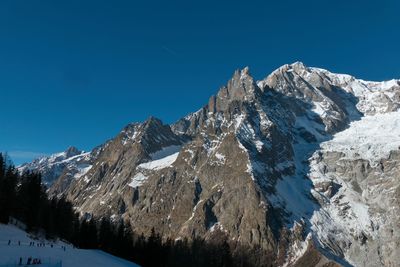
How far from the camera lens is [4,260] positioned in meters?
46.5

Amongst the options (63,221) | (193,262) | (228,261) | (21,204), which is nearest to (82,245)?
(63,221)

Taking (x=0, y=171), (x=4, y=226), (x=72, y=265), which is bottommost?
(x=72, y=265)

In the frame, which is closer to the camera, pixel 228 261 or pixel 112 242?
pixel 112 242

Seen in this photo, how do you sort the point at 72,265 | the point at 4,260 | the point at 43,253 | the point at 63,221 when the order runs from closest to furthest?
the point at 4,260 < the point at 72,265 < the point at 43,253 < the point at 63,221

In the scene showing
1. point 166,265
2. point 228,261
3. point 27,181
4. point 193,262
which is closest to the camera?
point 27,181

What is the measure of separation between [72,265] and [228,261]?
86404 millimetres

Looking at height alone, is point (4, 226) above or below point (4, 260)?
above

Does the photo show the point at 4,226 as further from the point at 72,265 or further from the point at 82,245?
the point at 82,245

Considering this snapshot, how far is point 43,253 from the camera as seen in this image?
55.9 metres

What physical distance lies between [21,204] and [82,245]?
99.2ft

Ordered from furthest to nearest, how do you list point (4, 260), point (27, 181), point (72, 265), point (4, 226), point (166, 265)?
point (166, 265) < point (27, 181) < point (4, 226) < point (72, 265) < point (4, 260)

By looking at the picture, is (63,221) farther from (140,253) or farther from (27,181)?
(140,253)

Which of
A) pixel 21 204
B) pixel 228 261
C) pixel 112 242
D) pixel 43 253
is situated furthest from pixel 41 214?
pixel 228 261

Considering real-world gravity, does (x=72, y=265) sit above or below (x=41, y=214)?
below
